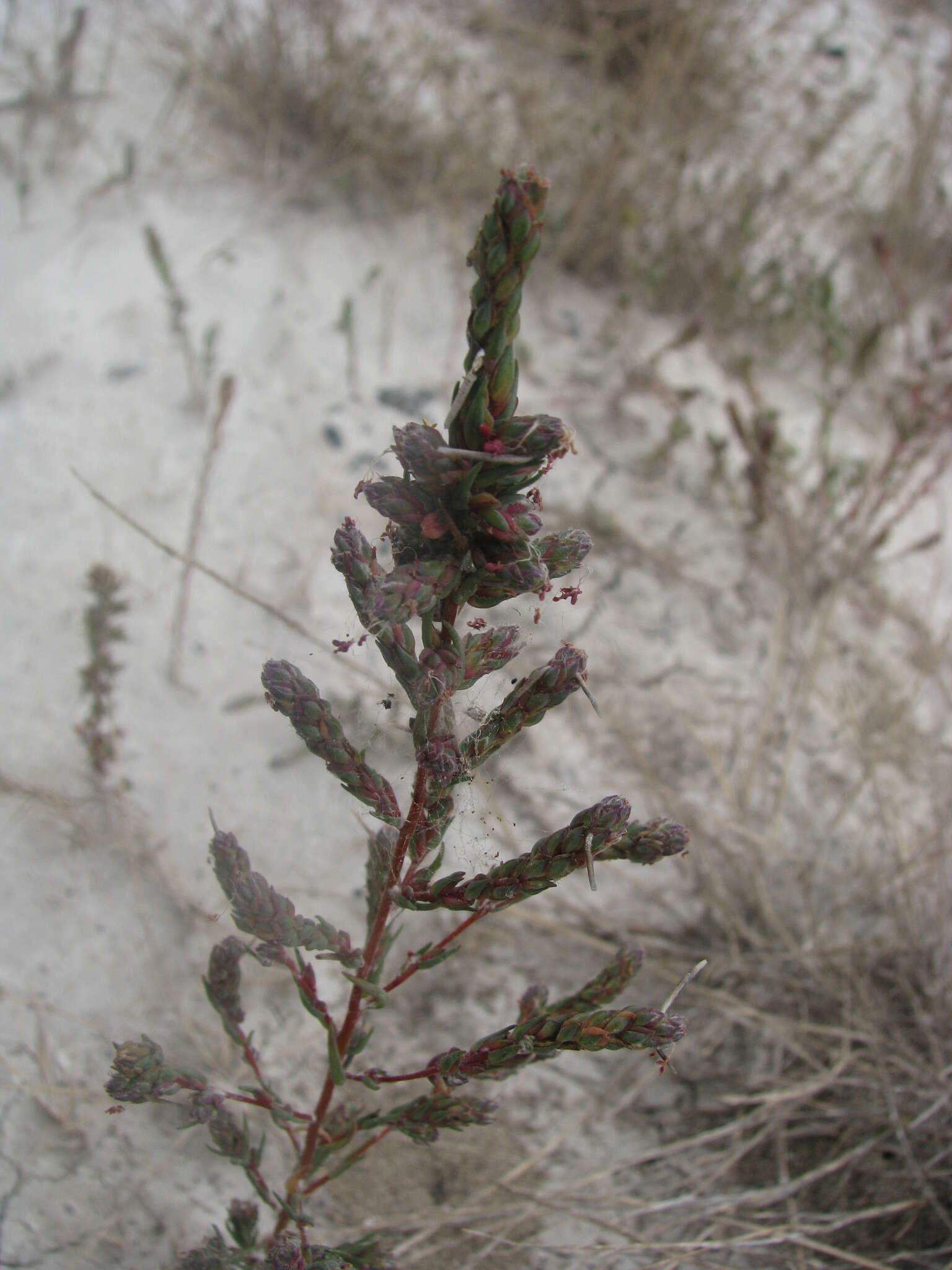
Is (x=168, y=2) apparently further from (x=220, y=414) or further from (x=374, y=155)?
(x=220, y=414)

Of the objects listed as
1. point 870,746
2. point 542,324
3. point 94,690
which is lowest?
point 870,746

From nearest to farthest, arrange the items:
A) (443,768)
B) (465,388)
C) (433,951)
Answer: (465,388), (443,768), (433,951)

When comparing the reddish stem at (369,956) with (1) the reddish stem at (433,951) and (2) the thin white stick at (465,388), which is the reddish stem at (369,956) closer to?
(1) the reddish stem at (433,951)

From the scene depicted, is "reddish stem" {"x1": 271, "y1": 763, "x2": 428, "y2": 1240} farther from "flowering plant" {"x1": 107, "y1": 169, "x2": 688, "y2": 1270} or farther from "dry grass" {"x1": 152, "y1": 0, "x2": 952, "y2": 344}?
"dry grass" {"x1": 152, "y1": 0, "x2": 952, "y2": 344}

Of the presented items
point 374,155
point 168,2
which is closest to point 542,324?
point 374,155

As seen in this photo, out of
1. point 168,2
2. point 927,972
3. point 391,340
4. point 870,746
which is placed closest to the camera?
point 927,972

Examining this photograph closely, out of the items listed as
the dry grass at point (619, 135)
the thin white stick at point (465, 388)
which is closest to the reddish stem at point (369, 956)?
the thin white stick at point (465, 388)

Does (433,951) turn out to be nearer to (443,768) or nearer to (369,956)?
(369,956)

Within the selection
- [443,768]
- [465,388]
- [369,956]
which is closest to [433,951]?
[369,956]

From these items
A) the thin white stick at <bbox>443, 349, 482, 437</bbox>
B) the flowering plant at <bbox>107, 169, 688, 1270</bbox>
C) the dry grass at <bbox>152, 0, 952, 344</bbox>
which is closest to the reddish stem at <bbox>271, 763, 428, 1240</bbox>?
the flowering plant at <bbox>107, 169, 688, 1270</bbox>

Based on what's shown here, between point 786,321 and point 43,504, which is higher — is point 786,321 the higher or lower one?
the higher one

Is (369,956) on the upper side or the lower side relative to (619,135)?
lower
